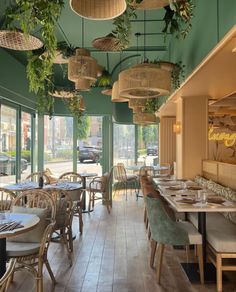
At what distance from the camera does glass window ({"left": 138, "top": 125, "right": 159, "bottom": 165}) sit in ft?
38.9

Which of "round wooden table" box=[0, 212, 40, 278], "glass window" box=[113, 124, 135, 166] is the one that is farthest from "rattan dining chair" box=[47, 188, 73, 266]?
"glass window" box=[113, 124, 135, 166]

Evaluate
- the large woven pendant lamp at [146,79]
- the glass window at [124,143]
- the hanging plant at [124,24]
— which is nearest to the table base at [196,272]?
the large woven pendant lamp at [146,79]

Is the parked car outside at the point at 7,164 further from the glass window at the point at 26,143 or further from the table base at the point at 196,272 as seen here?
the table base at the point at 196,272

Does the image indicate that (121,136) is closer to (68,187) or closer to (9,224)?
(68,187)

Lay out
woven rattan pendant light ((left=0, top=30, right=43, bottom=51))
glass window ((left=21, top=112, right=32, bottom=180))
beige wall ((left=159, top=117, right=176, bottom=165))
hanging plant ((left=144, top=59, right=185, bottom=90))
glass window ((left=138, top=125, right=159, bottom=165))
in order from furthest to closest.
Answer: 1. glass window ((left=138, top=125, right=159, bottom=165))
2. beige wall ((left=159, top=117, right=176, bottom=165))
3. glass window ((left=21, top=112, right=32, bottom=180))
4. hanging plant ((left=144, top=59, right=185, bottom=90))
5. woven rattan pendant light ((left=0, top=30, right=43, bottom=51))

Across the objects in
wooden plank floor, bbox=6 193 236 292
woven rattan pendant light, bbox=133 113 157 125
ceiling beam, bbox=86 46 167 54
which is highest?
ceiling beam, bbox=86 46 167 54

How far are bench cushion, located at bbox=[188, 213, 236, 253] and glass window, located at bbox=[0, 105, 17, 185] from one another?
4.13 m

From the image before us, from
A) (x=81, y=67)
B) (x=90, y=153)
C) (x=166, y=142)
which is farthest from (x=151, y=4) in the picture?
(x=166, y=142)

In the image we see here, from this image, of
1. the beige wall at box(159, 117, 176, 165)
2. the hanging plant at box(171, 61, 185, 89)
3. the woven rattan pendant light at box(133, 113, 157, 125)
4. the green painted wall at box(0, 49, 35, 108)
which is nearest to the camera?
the hanging plant at box(171, 61, 185, 89)

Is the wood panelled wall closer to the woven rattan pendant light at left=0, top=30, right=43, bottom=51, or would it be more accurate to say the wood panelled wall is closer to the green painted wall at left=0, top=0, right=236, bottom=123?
the green painted wall at left=0, top=0, right=236, bottom=123

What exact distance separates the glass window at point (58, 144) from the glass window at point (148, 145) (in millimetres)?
3215

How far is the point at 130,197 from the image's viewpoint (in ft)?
31.9

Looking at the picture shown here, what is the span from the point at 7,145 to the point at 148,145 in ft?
20.7

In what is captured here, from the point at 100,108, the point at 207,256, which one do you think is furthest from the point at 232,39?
the point at 100,108
